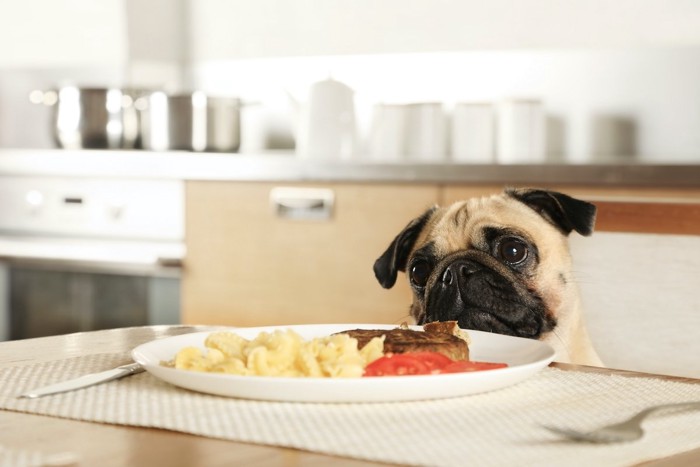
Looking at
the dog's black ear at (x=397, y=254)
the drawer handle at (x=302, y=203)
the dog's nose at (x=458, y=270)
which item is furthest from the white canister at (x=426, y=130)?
the dog's nose at (x=458, y=270)

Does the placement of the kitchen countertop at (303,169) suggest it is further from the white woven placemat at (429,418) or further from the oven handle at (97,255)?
the white woven placemat at (429,418)

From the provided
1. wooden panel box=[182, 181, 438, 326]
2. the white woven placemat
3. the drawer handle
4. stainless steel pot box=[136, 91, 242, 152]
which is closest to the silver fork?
the white woven placemat

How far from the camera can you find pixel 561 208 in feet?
6.34

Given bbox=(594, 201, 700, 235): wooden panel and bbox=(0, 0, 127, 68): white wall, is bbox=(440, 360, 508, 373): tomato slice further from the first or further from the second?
bbox=(0, 0, 127, 68): white wall

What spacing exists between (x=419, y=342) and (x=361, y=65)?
3269mm

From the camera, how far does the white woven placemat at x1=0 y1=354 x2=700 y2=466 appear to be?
0.77 meters

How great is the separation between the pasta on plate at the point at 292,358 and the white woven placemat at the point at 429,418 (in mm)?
30

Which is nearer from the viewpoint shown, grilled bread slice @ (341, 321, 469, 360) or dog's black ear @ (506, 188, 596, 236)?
grilled bread slice @ (341, 321, 469, 360)

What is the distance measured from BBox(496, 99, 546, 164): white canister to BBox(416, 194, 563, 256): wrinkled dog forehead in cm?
152

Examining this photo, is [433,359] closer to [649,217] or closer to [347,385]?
[347,385]

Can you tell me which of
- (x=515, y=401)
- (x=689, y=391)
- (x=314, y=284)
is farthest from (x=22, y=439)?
(x=314, y=284)

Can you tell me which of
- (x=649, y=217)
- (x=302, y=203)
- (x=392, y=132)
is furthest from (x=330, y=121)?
(x=649, y=217)

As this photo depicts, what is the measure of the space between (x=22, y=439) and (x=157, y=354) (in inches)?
12.0

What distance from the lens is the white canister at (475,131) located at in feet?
11.9
